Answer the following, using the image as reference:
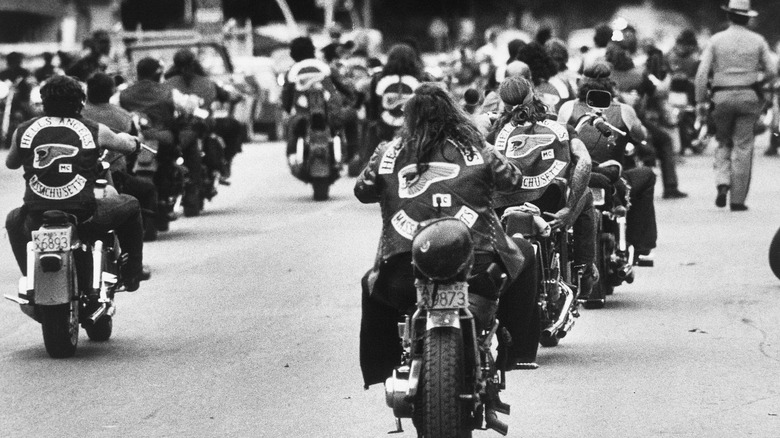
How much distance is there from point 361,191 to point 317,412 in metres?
1.55

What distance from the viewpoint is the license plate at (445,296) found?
6859mm

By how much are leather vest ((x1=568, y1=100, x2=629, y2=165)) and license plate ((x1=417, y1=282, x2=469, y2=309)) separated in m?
5.01

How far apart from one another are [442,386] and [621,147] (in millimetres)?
5690

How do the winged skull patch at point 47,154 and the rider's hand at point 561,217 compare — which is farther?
the winged skull patch at point 47,154

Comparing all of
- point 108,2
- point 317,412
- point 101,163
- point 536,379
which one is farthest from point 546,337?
point 108,2

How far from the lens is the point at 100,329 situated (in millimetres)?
10859

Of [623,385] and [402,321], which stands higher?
[402,321]

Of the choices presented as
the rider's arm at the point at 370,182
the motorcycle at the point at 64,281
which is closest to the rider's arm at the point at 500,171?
the rider's arm at the point at 370,182

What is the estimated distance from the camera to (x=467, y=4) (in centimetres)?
7612

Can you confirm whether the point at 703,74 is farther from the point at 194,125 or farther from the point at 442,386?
the point at 442,386

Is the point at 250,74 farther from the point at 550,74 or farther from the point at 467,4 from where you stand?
the point at 467,4

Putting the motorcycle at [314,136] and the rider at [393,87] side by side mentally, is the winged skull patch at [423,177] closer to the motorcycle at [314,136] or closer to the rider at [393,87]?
the rider at [393,87]

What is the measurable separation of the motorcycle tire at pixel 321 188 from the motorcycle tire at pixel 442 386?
14200 mm

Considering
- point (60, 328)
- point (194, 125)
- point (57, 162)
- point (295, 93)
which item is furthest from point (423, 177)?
point (295, 93)
